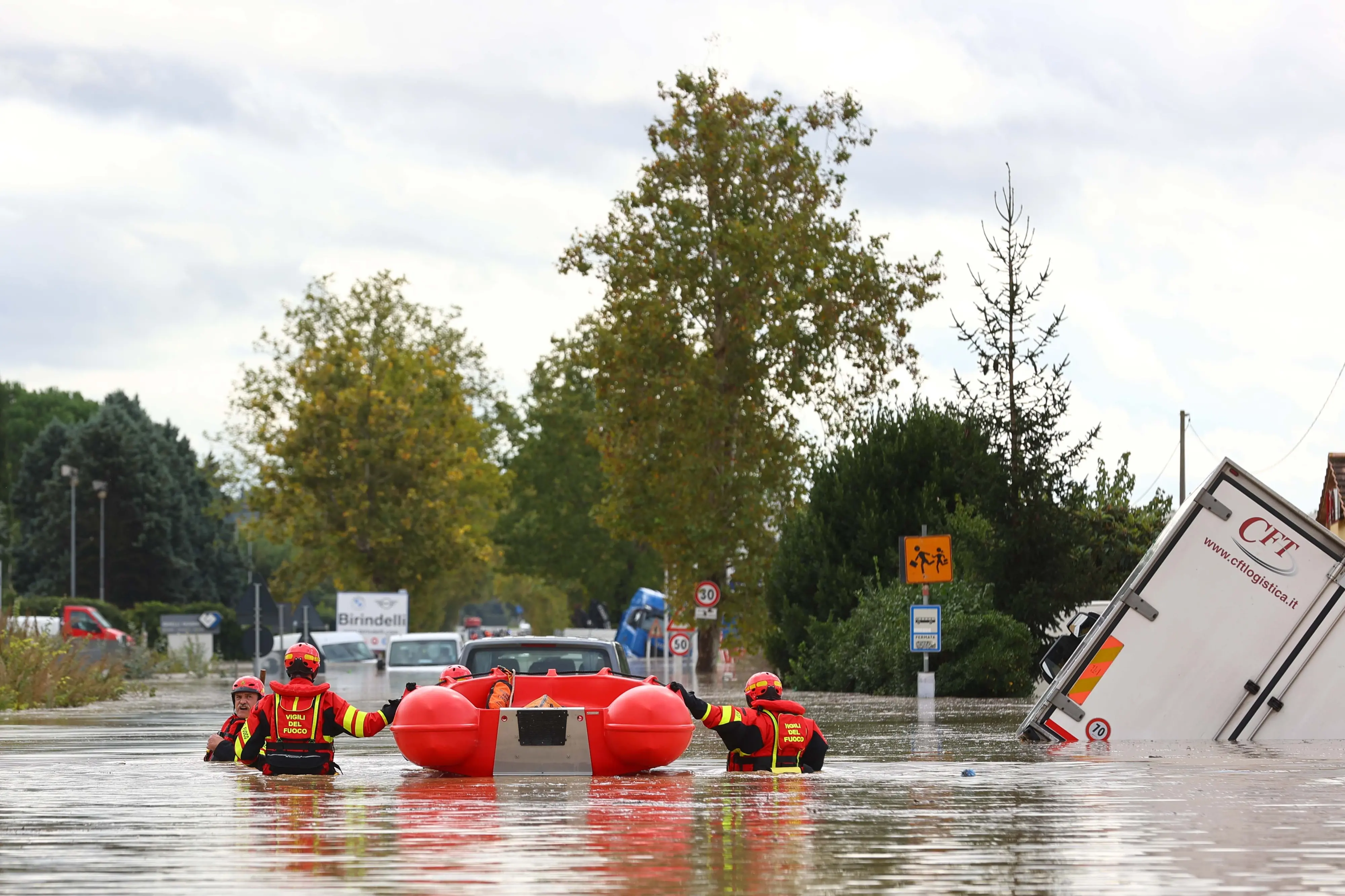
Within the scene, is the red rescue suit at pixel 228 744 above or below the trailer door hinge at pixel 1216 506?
below

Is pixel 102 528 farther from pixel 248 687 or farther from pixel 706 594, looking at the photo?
pixel 248 687

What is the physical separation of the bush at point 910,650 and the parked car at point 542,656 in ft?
56.9

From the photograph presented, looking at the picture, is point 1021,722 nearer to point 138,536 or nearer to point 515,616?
point 138,536

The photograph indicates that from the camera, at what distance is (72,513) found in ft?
321

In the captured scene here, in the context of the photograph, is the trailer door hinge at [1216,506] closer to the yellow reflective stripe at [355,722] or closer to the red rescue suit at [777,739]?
the red rescue suit at [777,739]

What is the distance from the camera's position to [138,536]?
10412cm

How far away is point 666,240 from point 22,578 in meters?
61.9

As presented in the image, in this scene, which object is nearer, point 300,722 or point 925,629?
point 300,722

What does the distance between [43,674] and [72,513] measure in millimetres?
64949

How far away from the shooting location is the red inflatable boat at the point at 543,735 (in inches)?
623

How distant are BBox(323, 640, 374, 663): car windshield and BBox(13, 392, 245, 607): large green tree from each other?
3346cm

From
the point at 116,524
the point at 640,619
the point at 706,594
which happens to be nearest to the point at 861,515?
the point at 706,594

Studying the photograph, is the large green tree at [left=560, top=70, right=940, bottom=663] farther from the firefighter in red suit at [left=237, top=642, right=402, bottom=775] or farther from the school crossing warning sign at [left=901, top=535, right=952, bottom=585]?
the firefighter in red suit at [left=237, top=642, right=402, bottom=775]

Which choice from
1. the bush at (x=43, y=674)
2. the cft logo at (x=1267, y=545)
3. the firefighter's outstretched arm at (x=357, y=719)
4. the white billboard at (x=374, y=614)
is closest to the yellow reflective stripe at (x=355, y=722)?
the firefighter's outstretched arm at (x=357, y=719)
